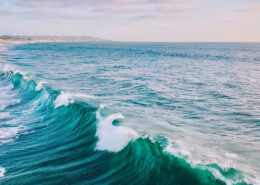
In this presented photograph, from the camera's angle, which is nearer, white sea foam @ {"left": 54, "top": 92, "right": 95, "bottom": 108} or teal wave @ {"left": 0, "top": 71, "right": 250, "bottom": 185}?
teal wave @ {"left": 0, "top": 71, "right": 250, "bottom": 185}

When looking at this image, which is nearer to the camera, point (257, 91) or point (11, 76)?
point (257, 91)

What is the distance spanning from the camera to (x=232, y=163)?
8133 mm

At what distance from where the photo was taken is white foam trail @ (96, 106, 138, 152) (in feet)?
33.3

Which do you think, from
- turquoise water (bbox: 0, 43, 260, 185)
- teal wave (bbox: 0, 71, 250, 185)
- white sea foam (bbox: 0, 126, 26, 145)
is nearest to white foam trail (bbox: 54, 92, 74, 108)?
turquoise water (bbox: 0, 43, 260, 185)

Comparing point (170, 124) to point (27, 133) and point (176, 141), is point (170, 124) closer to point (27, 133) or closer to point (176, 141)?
point (176, 141)

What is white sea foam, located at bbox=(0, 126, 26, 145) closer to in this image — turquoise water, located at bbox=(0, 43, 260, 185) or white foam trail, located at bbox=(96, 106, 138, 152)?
turquoise water, located at bbox=(0, 43, 260, 185)

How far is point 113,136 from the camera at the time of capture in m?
10.8

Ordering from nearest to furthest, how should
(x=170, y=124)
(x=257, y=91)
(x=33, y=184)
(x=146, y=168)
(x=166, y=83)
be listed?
(x=33, y=184) < (x=146, y=168) < (x=170, y=124) < (x=257, y=91) < (x=166, y=83)

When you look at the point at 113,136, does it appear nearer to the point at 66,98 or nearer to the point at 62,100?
the point at 62,100

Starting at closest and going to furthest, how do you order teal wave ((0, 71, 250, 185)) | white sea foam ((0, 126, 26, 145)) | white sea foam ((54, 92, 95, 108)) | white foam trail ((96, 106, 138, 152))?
teal wave ((0, 71, 250, 185)), white foam trail ((96, 106, 138, 152)), white sea foam ((0, 126, 26, 145)), white sea foam ((54, 92, 95, 108))

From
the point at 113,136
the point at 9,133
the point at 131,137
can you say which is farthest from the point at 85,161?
the point at 9,133

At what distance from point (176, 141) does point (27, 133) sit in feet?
26.2

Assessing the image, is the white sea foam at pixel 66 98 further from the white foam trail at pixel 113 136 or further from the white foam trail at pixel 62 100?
the white foam trail at pixel 113 136

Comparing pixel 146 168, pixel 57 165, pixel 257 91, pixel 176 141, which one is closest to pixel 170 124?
pixel 176 141
